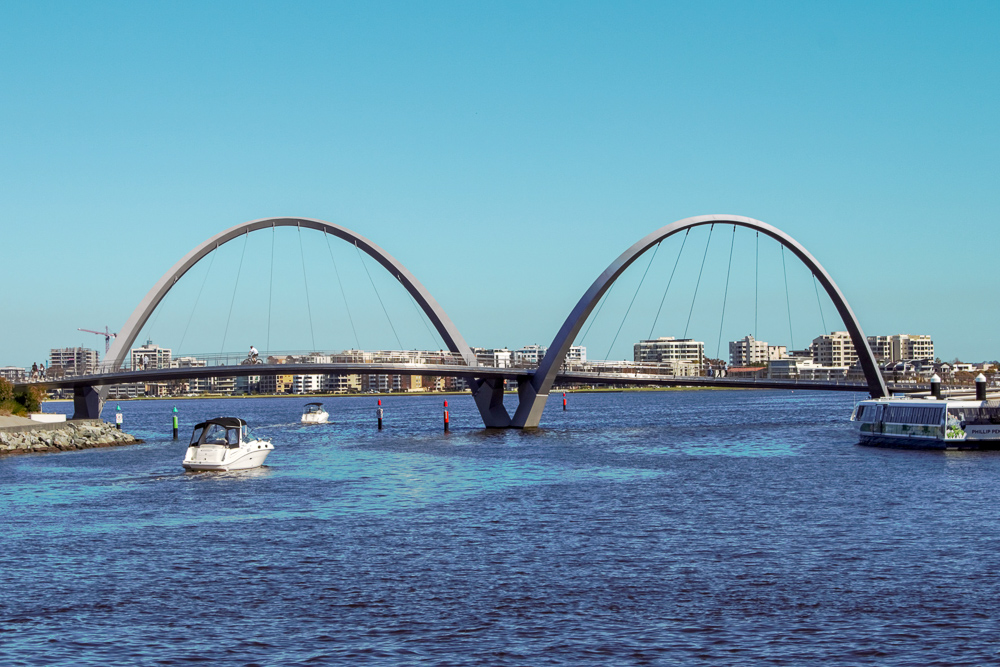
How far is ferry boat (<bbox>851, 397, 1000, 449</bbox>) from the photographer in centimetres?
5981

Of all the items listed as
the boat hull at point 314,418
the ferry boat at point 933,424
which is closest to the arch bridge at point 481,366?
the ferry boat at point 933,424

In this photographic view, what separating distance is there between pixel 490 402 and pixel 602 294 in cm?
1281

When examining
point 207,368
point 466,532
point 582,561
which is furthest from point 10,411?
point 582,561

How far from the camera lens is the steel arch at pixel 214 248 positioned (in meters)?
85.7

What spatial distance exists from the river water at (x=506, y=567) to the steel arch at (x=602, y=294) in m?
29.8

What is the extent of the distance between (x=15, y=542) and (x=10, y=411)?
52.7 metres

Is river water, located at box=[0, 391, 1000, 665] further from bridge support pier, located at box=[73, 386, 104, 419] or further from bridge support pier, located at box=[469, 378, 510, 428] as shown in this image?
bridge support pier, located at box=[73, 386, 104, 419]

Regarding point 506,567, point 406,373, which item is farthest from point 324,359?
point 506,567

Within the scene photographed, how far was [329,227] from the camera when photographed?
89.2 meters

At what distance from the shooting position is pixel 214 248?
89938 mm

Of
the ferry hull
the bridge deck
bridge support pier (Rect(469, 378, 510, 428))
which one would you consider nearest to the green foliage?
the bridge deck

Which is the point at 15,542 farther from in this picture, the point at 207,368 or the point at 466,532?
the point at 207,368

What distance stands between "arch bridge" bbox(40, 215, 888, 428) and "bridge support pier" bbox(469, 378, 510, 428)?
8 cm

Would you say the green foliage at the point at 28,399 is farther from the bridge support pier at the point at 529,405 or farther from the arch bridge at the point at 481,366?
the bridge support pier at the point at 529,405
